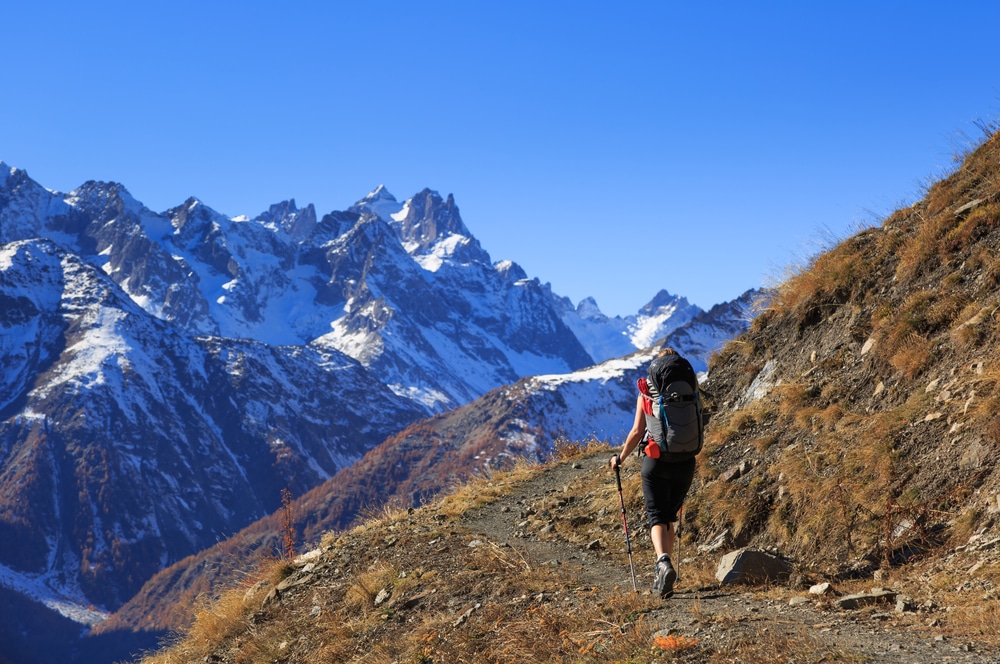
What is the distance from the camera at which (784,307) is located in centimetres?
1705

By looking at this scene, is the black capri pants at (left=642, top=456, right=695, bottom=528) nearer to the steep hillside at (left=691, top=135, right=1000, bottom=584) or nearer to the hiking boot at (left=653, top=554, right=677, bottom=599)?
the hiking boot at (left=653, top=554, right=677, bottom=599)

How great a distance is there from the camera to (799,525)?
37.1ft

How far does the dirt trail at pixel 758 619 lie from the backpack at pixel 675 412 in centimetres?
188

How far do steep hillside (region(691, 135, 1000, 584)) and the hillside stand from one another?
1.3 inches

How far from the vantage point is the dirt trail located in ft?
24.5

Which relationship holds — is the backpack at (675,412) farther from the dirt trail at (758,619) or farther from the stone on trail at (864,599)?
the stone on trail at (864,599)

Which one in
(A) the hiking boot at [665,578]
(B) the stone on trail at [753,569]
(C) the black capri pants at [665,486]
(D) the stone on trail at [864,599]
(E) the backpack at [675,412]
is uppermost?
(E) the backpack at [675,412]

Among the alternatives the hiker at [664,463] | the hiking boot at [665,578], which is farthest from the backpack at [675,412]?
the hiking boot at [665,578]

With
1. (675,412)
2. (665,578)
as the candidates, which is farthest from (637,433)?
(665,578)

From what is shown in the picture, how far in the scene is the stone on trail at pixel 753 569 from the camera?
34.0ft

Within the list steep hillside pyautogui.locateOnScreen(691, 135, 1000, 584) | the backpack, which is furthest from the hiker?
steep hillside pyautogui.locateOnScreen(691, 135, 1000, 584)

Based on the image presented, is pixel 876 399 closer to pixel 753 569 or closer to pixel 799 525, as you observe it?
pixel 799 525

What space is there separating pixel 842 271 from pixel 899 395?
4327 mm

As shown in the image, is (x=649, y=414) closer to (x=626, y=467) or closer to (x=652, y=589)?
(x=652, y=589)
